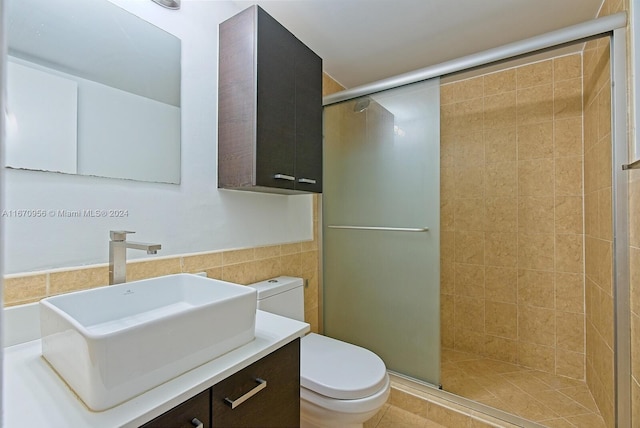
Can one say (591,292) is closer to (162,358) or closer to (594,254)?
(594,254)

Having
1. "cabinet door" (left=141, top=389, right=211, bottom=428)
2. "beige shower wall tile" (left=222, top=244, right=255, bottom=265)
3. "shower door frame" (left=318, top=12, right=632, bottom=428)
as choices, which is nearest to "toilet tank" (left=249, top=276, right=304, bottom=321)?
"beige shower wall tile" (left=222, top=244, right=255, bottom=265)

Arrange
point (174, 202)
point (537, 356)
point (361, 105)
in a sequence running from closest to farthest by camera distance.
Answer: point (174, 202), point (361, 105), point (537, 356)

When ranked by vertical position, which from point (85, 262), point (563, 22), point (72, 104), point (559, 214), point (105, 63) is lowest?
point (85, 262)

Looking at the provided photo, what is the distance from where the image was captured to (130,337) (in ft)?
2.05

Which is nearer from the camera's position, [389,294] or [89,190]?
[89,190]

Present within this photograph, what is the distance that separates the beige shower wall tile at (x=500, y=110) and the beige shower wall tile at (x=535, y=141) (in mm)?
107

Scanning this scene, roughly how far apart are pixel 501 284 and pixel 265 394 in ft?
6.95

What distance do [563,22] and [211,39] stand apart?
75.8 inches

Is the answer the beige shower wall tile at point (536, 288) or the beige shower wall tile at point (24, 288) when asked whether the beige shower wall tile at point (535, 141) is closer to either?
the beige shower wall tile at point (536, 288)

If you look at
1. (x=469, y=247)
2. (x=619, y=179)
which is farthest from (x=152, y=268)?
(x=469, y=247)

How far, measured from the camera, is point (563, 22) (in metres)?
1.71

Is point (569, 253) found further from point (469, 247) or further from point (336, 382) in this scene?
point (336, 382)

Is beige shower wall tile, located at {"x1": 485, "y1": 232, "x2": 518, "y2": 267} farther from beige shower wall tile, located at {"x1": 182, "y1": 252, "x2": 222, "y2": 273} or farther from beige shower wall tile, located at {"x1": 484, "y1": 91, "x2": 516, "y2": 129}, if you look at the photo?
beige shower wall tile, located at {"x1": 182, "y1": 252, "x2": 222, "y2": 273}

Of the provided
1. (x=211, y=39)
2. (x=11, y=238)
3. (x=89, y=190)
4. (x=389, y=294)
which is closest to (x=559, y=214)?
(x=389, y=294)
